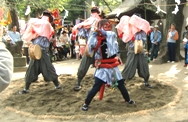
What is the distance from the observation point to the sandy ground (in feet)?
14.8

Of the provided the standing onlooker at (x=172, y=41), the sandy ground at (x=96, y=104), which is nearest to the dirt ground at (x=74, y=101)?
the sandy ground at (x=96, y=104)

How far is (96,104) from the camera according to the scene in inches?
203

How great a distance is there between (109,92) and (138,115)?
1.57 m

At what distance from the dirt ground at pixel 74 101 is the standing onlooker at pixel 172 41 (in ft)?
13.7

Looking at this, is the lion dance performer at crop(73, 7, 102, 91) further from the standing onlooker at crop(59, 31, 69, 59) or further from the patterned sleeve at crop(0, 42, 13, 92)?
the standing onlooker at crop(59, 31, 69, 59)

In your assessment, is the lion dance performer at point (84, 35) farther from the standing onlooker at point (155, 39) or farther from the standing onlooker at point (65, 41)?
the standing onlooker at point (65, 41)

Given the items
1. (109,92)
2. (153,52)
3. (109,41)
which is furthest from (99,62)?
(153,52)

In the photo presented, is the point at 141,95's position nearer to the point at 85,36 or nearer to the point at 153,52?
the point at 85,36

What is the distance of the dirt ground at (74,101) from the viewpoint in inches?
189

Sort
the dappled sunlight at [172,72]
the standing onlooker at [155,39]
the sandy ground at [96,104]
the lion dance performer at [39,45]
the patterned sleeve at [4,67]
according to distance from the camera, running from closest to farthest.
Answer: the patterned sleeve at [4,67] → the sandy ground at [96,104] → the lion dance performer at [39,45] → the dappled sunlight at [172,72] → the standing onlooker at [155,39]

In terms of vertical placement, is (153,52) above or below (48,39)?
below

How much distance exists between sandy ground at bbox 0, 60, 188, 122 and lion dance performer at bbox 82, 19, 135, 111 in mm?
392

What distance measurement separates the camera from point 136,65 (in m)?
6.39

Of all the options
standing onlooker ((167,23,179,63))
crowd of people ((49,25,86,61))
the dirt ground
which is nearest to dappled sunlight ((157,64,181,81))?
the dirt ground
